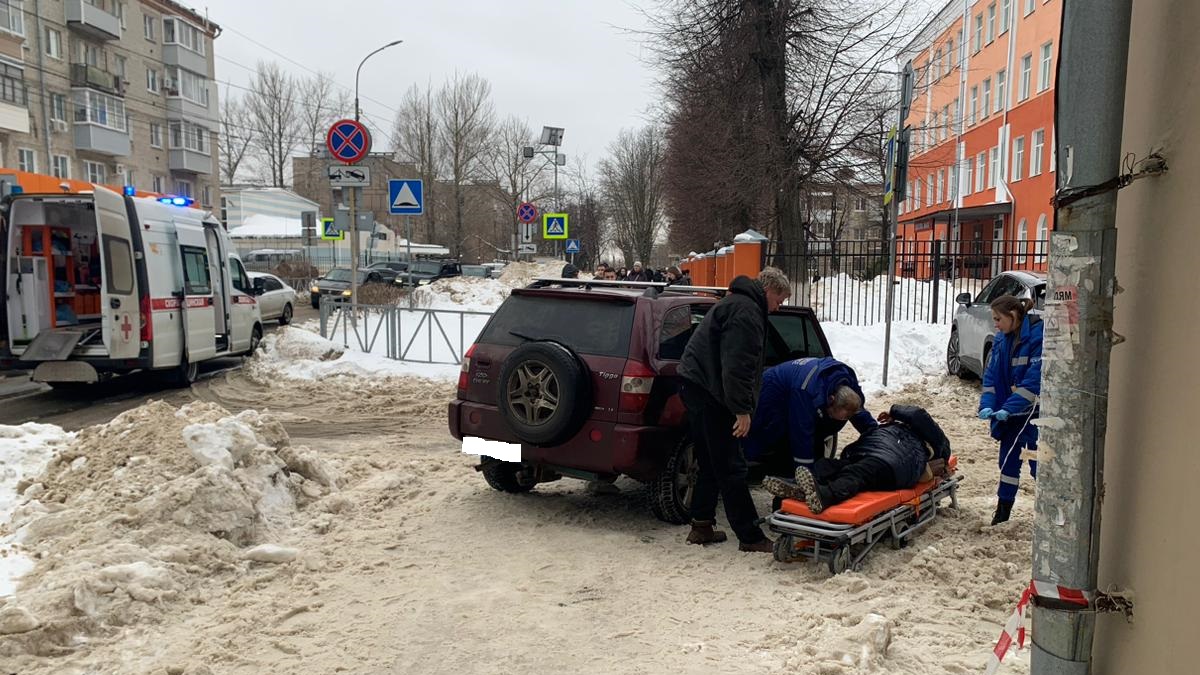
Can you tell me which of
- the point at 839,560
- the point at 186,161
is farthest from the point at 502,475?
the point at 186,161

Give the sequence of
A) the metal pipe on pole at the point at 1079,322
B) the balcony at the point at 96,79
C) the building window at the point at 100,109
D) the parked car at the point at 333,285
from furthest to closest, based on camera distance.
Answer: the balcony at the point at 96,79
the building window at the point at 100,109
the parked car at the point at 333,285
the metal pipe on pole at the point at 1079,322

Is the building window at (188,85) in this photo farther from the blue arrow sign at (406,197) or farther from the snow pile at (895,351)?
the snow pile at (895,351)

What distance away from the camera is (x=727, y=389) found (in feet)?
16.9

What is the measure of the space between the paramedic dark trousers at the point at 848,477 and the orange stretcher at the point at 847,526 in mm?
56

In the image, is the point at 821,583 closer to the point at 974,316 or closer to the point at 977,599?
the point at 977,599

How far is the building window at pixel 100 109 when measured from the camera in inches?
1652

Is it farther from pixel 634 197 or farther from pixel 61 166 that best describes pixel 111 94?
pixel 634 197


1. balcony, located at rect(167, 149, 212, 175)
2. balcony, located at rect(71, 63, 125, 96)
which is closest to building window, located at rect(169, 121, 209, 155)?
balcony, located at rect(167, 149, 212, 175)

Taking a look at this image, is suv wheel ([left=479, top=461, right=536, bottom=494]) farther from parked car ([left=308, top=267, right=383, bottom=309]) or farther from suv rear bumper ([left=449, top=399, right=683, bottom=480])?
parked car ([left=308, top=267, right=383, bottom=309])

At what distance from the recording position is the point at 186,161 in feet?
169

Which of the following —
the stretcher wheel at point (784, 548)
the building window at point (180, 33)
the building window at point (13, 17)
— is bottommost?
the stretcher wheel at point (784, 548)

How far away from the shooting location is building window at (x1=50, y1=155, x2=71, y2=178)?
1591 inches

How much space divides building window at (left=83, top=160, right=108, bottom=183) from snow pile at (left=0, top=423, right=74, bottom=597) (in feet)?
142

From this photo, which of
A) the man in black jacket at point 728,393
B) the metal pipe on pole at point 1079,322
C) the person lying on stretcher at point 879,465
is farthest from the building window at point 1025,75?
the metal pipe on pole at point 1079,322
